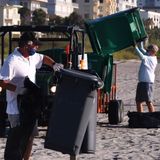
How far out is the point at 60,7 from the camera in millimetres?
131875

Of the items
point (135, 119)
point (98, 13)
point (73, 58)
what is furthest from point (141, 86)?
point (98, 13)

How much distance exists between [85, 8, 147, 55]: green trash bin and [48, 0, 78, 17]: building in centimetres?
11431

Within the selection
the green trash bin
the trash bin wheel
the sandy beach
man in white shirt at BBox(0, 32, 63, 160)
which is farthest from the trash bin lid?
the green trash bin

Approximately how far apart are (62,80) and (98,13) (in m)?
131

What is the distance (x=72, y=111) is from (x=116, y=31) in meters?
5.58

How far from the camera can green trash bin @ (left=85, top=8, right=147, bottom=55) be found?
38.7 ft

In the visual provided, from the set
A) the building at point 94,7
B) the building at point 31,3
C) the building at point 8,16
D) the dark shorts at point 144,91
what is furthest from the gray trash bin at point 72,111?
the building at point 94,7

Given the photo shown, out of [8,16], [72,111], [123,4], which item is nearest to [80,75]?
[72,111]

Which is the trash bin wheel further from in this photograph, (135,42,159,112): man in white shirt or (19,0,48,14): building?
(19,0,48,14): building

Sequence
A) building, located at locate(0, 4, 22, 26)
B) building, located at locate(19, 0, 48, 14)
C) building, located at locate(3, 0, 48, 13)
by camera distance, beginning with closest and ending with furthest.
Result: building, located at locate(0, 4, 22, 26) < building, located at locate(19, 0, 48, 14) < building, located at locate(3, 0, 48, 13)

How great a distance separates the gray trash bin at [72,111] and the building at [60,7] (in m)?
120

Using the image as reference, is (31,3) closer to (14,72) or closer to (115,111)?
(115,111)

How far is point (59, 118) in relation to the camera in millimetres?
6539

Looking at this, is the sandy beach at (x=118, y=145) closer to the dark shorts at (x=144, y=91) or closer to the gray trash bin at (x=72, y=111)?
the dark shorts at (x=144, y=91)
